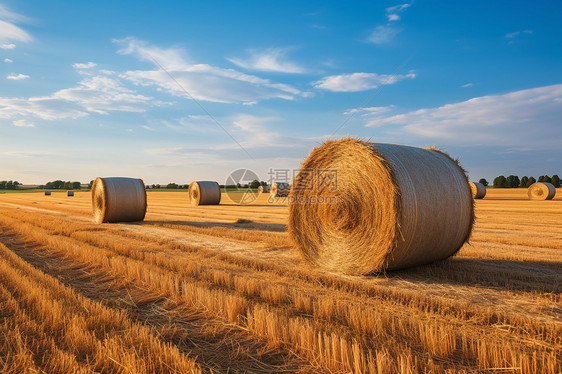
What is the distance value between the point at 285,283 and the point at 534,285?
3.45 m

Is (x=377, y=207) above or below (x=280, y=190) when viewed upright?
below

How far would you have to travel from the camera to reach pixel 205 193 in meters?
24.7

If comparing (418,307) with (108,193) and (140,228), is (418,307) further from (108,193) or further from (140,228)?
(108,193)

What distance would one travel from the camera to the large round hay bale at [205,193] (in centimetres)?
2462

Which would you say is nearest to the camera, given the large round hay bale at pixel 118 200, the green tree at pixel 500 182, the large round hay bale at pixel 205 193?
the large round hay bale at pixel 118 200

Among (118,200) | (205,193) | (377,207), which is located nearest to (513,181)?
(205,193)

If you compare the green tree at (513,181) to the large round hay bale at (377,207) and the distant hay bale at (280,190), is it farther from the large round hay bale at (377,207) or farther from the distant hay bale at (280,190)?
the large round hay bale at (377,207)

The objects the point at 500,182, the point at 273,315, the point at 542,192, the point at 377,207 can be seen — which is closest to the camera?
the point at 273,315

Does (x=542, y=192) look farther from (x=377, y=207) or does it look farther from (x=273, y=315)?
(x=273, y=315)

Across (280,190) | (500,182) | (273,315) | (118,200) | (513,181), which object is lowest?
(273,315)

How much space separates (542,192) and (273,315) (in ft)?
98.8

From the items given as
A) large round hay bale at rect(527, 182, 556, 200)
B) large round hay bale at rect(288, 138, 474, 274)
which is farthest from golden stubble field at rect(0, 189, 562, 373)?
large round hay bale at rect(527, 182, 556, 200)

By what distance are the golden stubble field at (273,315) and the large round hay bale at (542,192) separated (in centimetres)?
2346

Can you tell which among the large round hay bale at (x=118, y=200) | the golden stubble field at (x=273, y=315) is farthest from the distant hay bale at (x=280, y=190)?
the golden stubble field at (x=273, y=315)
